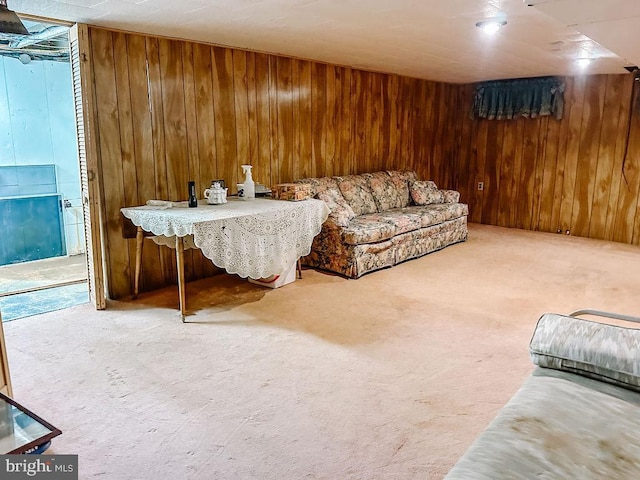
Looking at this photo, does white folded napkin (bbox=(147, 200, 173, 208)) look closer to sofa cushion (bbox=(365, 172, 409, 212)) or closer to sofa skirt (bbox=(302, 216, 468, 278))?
sofa skirt (bbox=(302, 216, 468, 278))

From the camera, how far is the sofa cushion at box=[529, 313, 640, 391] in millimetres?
1619

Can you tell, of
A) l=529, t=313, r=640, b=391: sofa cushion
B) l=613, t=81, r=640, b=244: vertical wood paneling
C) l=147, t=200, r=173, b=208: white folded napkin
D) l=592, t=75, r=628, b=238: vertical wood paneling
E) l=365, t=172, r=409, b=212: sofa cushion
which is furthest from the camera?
l=592, t=75, r=628, b=238: vertical wood paneling

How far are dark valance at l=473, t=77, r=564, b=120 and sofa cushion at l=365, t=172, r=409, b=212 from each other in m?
1.93

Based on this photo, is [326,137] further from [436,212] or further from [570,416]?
[570,416]

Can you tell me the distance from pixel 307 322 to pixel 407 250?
192 centimetres

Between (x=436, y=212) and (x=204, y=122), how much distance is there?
2.69 meters

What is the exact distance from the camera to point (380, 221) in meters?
4.80

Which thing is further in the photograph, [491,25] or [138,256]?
[138,256]

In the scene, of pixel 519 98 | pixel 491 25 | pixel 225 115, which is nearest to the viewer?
pixel 491 25

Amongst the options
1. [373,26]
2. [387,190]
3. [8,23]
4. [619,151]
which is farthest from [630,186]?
[8,23]

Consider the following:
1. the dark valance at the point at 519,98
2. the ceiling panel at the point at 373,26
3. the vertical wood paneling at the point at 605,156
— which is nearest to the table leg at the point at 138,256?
the ceiling panel at the point at 373,26

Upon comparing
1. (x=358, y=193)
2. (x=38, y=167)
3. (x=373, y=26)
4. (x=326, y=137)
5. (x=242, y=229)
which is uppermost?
(x=373, y=26)

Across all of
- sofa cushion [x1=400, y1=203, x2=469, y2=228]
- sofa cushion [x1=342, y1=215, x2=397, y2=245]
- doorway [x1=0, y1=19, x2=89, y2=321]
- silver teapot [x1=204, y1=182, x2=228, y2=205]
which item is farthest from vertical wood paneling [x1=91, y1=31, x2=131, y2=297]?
sofa cushion [x1=400, y1=203, x2=469, y2=228]

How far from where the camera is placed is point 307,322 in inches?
135
